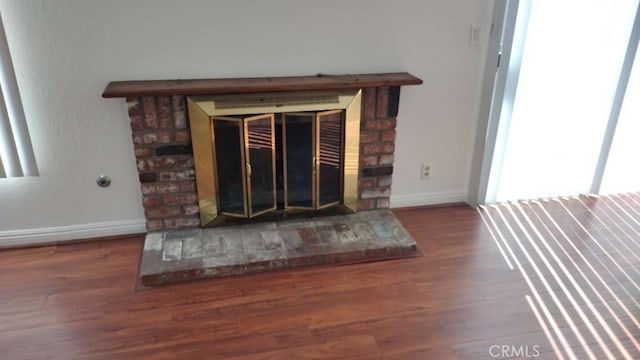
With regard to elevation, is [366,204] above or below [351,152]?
below

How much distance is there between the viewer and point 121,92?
222 centimetres

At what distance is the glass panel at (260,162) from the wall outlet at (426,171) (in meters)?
0.95

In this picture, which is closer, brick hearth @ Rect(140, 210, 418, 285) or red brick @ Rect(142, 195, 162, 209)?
brick hearth @ Rect(140, 210, 418, 285)

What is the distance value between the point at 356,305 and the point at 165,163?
1.21 metres

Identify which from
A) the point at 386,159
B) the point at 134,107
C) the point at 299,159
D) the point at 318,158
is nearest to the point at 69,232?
the point at 134,107

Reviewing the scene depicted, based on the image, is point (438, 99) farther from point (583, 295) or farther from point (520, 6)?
point (583, 295)

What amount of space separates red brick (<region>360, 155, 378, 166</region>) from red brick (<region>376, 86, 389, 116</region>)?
256 mm

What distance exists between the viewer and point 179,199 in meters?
2.60

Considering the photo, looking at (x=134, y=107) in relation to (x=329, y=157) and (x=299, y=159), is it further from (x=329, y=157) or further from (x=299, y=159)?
(x=329, y=157)

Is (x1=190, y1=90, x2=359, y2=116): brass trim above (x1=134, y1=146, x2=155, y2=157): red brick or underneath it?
above

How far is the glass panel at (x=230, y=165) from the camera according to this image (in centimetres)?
246

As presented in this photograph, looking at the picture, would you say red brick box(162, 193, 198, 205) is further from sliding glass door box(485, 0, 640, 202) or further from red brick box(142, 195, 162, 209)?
sliding glass door box(485, 0, 640, 202)

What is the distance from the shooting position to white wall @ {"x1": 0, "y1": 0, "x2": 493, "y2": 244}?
2.28 metres

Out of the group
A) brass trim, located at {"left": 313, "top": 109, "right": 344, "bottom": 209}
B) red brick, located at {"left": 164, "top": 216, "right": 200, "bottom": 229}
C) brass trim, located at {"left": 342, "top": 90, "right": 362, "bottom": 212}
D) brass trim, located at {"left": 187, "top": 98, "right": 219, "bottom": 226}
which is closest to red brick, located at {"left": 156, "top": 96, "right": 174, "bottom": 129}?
brass trim, located at {"left": 187, "top": 98, "right": 219, "bottom": 226}
